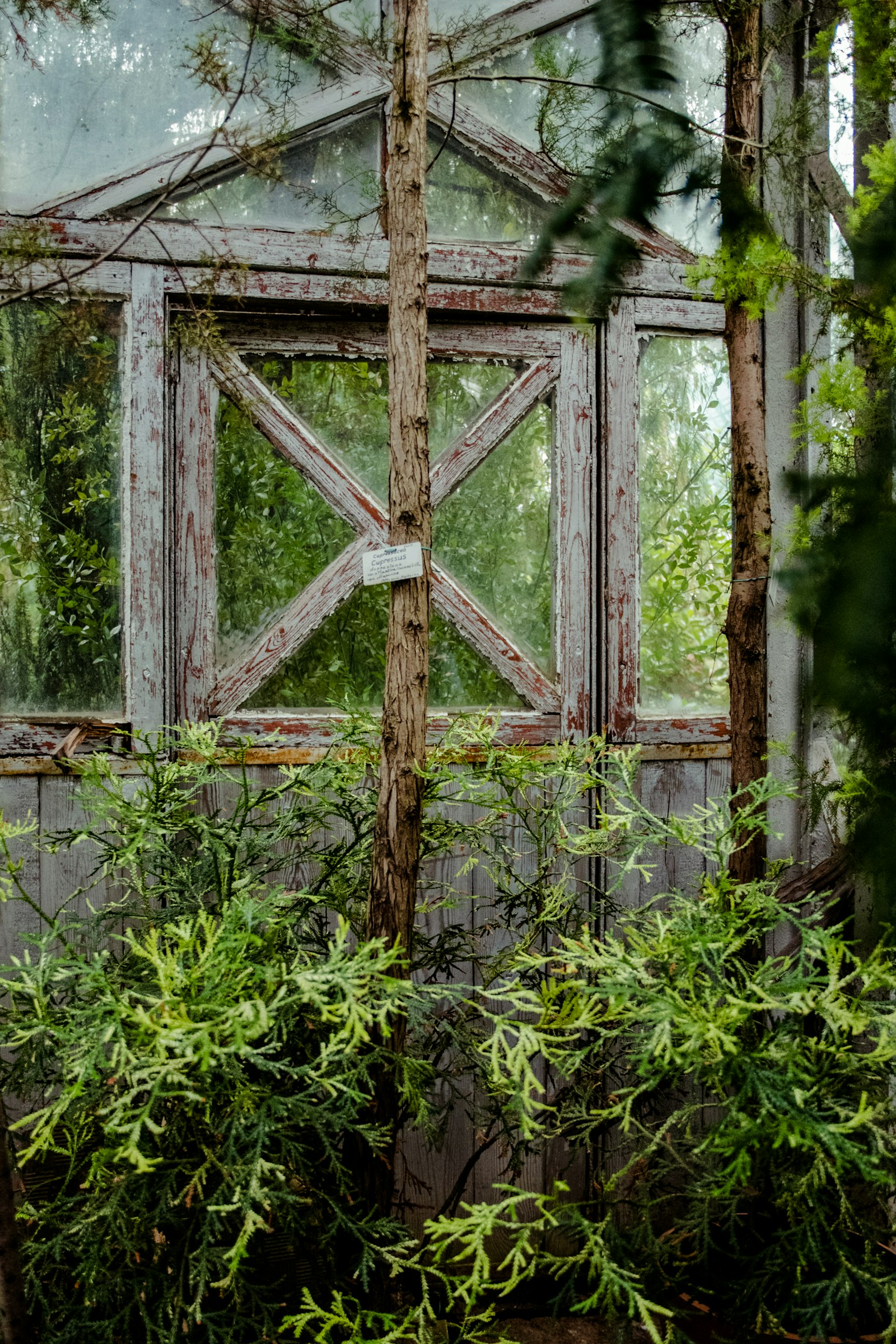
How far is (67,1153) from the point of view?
1.58 metres

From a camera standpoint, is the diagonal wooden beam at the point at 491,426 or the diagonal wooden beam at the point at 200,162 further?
the diagonal wooden beam at the point at 491,426

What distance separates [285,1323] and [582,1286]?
1277 millimetres

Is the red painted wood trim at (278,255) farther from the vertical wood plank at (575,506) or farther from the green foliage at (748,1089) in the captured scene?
the green foliage at (748,1089)

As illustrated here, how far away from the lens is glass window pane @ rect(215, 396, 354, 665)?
2.79 metres

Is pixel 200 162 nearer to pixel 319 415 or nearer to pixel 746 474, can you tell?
pixel 319 415

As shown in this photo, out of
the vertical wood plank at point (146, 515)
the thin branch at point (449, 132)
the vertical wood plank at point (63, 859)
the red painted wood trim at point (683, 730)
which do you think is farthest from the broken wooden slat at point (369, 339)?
the vertical wood plank at point (63, 859)

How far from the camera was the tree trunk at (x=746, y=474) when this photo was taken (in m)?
2.29

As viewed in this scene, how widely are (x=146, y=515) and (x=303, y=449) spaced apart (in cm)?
52

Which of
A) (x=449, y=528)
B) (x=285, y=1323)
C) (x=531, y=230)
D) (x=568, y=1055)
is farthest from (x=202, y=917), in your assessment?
(x=531, y=230)

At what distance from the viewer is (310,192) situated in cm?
275

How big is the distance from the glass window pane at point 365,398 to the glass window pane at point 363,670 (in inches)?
15.9

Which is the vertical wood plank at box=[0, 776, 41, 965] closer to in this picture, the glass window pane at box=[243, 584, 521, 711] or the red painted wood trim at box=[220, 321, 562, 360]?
the glass window pane at box=[243, 584, 521, 711]

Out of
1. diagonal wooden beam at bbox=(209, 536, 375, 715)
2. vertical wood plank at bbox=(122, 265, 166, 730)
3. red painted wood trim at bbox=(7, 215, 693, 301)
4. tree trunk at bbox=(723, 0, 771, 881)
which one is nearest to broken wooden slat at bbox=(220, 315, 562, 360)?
red painted wood trim at bbox=(7, 215, 693, 301)

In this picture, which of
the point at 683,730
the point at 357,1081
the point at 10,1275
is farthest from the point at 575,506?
the point at 10,1275
